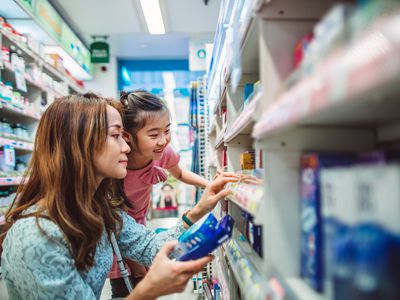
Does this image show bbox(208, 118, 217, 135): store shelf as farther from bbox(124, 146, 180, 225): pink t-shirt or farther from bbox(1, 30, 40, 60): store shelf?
bbox(1, 30, 40, 60): store shelf

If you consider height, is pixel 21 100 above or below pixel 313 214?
above

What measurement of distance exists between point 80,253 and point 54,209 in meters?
0.19

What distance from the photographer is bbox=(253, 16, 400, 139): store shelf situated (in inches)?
13.3

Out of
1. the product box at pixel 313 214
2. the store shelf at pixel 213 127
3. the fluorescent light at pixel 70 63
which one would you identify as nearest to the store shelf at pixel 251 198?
the product box at pixel 313 214

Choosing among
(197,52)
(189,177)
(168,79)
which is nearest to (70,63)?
(168,79)

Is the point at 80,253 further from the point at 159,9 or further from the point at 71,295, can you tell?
the point at 159,9

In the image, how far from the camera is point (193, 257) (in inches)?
42.8

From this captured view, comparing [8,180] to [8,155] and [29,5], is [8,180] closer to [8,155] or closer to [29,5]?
[8,155]

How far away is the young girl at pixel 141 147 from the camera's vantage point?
6.18ft

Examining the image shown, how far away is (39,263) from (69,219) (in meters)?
0.18

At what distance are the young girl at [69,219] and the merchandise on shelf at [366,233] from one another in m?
0.64

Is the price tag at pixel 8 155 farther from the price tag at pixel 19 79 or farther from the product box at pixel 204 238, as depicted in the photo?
the product box at pixel 204 238

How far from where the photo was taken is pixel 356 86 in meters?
0.37

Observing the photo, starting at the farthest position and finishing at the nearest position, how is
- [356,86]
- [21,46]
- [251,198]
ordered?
[21,46], [251,198], [356,86]
